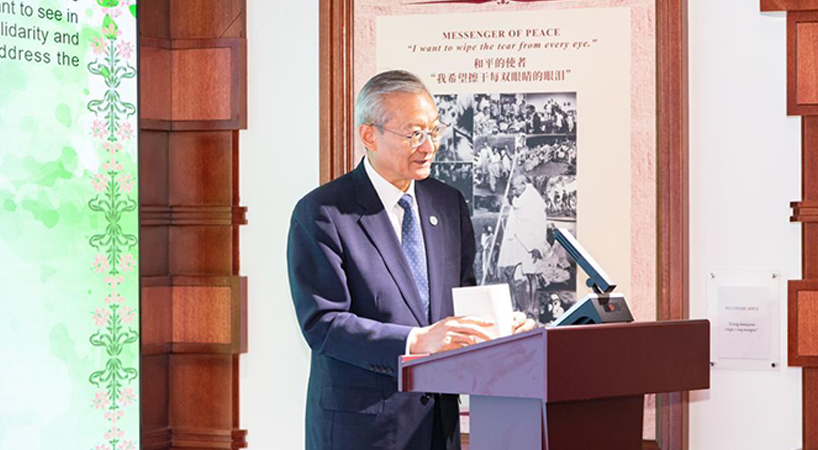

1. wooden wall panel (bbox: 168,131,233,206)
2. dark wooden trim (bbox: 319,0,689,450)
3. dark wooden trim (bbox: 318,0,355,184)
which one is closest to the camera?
dark wooden trim (bbox: 319,0,689,450)

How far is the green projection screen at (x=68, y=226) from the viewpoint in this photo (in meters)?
3.15

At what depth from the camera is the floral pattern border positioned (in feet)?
11.3

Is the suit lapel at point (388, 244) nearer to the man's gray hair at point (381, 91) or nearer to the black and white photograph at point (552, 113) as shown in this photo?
the man's gray hair at point (381, 91)

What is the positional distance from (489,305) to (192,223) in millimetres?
1860

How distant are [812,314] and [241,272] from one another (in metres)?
2.01

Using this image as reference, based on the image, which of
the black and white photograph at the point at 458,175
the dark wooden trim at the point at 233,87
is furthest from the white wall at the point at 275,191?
the black and white photograph at the point at 458,175

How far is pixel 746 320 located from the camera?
3.43 meters

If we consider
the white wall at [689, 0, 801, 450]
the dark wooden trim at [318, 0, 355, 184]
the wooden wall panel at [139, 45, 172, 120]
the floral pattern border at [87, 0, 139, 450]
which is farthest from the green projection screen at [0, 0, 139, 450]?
the white wall at [689, 0, 801, 450]

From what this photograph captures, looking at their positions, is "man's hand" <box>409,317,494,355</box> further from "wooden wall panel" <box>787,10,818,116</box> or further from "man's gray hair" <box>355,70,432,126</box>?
"wooden wall panel" <box>787,10,818,116</box>

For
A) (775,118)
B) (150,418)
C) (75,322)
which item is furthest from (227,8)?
(775,118)

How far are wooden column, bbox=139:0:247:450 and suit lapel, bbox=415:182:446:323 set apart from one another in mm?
1169

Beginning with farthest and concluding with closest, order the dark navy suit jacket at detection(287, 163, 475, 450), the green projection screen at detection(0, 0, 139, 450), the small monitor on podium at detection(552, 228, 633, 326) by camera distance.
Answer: the green projection screen at detection(0, 0, 139, 450)
the dark navy suit jacket at detection(287, 163, 475, 450)
the small monitor on podium at detection(552, 228, 633, 326)

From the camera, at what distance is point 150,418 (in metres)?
3.86

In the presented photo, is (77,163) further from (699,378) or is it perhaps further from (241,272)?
(699,378)
